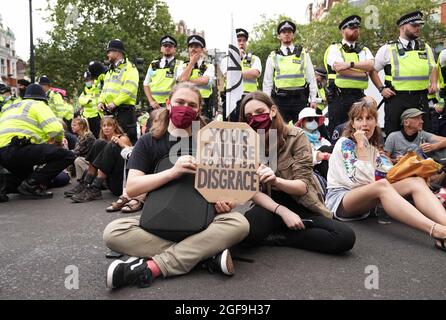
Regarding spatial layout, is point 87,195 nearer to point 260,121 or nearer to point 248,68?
point 260,121

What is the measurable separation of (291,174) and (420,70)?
3.21 metres

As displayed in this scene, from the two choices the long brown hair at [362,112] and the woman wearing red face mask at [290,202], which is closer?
the woman wearing red face mask at [290,202]

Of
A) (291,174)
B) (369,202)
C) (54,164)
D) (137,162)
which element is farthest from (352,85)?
(54,164)

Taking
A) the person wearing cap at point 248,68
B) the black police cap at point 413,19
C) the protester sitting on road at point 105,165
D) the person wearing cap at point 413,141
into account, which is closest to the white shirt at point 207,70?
the person wearing cap at point 248,68

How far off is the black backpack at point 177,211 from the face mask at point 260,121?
720 millimetres

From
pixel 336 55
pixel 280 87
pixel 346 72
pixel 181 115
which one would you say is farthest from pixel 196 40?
pixel 181 115

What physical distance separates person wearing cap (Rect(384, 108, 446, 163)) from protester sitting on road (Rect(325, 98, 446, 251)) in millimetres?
830

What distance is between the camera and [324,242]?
3086mm

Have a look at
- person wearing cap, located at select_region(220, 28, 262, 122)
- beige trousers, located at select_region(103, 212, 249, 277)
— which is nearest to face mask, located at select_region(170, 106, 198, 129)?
beige trousers, located at select_region(103, 212, 249, 277)

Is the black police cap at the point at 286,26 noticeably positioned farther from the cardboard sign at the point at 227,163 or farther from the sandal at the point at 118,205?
the cardboard sign at the point at 227,163

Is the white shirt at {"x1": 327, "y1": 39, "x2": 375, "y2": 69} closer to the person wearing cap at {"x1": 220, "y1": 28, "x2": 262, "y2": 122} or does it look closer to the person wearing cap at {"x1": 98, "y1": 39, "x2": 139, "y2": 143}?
the person wearing cap at {"x1": 220, "y1": 28, "x2": 262, "y2": 122}

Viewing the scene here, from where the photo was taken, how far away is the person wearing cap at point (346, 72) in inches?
226

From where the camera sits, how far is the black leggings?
3.07 meters
